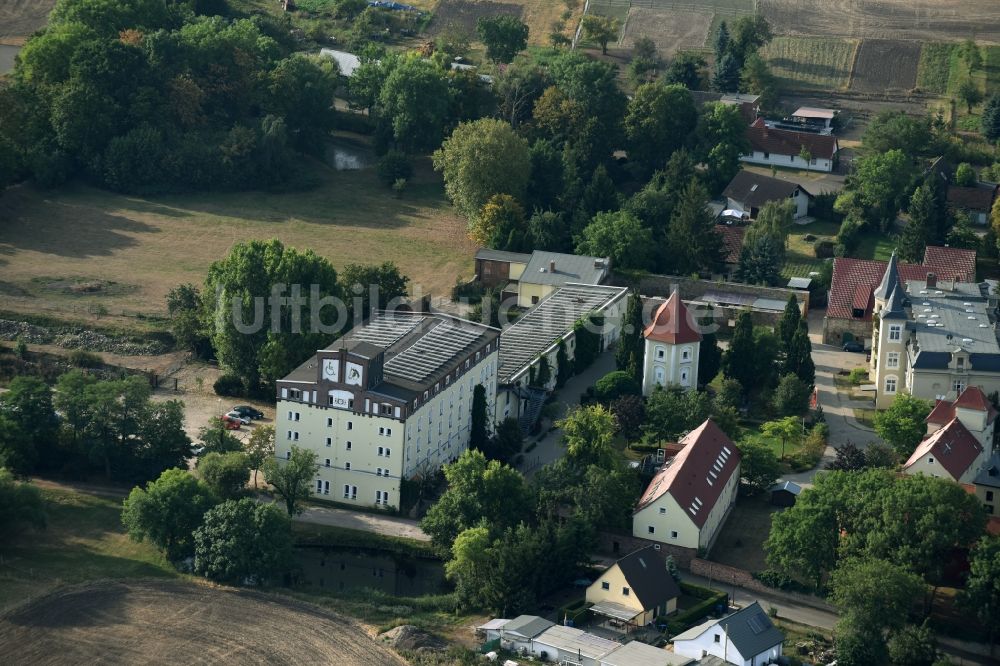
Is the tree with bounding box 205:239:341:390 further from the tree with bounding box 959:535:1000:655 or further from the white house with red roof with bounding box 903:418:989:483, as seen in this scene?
the tree with bounding box 959:535:1000:655

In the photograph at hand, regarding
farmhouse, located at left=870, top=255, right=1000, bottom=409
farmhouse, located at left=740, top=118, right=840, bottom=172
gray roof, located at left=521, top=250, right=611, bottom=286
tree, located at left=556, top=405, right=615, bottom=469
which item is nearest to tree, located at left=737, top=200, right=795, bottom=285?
gray roof, located at left=521, top=250, right=611, bottom=286

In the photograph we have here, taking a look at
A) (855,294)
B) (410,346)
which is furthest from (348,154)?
(410,346)

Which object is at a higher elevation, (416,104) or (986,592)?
(416,104)

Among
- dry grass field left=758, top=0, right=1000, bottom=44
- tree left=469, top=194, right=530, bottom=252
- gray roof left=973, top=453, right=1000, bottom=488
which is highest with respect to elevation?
dry grass field left=758, top=0, right=1000, bottom=44

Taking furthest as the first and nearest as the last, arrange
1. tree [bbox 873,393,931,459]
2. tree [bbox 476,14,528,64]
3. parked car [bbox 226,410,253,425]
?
tree [bbox 476,14,528,64] < parked car [bbox 226,410,253,425] < tree [bbox 873,393,931,459]

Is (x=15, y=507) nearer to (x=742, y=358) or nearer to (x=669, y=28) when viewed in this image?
(x=742, y=358)

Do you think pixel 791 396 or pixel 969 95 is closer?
pixel 791 396

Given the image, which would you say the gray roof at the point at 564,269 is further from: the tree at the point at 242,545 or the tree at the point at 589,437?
the tree at the point at 242,545

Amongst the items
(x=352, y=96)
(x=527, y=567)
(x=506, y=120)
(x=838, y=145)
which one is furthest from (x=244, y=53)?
(x=527, y=567)
